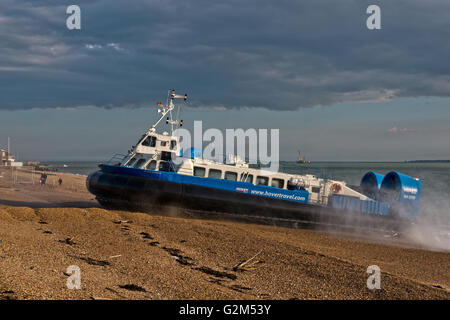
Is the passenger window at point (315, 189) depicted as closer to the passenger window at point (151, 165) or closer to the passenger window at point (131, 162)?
the passenger window at point (151, 165)

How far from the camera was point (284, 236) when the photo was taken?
11719mm

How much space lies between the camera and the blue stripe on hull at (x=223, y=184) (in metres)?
13.2

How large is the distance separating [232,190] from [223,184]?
1.25ft

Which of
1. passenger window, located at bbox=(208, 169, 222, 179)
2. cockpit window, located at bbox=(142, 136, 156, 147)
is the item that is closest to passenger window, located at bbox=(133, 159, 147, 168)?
cockpit window, located at bbox=(142, 136, 156, 147)

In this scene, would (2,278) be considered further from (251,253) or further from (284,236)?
(284,236)

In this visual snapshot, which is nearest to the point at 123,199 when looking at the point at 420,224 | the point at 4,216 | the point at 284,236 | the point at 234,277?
the point at 4,216

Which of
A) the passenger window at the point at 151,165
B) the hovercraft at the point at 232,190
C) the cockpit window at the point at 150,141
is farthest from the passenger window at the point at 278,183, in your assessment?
the cockpit window at the point at 150,141

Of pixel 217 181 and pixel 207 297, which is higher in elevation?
pixel 217 181

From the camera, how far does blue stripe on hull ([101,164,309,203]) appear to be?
43.4 ft

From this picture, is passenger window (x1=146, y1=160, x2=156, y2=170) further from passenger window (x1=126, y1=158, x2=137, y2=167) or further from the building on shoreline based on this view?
the building on shoreline

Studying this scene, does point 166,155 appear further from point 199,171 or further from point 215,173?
point 215,173

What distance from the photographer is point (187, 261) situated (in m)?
7.66

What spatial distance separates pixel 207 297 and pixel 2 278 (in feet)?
9.33

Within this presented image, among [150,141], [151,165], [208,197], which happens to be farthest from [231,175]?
[150,141]
